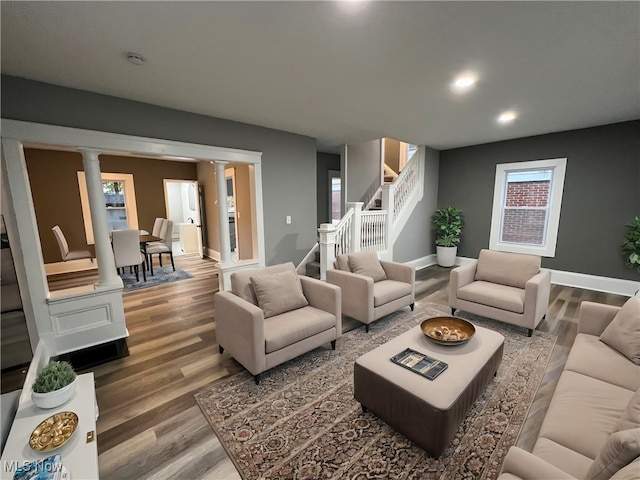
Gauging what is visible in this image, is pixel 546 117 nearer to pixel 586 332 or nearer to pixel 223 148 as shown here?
pixel 586 332

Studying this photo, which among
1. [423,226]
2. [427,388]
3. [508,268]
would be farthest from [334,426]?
[423,226]

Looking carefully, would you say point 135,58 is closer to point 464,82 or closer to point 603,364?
point 464,82

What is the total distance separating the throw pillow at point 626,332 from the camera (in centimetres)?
179

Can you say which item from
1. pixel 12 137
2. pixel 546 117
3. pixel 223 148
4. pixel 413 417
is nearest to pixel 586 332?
pixel 413 417

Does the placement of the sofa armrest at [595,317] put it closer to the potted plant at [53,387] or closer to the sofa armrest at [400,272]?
the sofa armrest at [400,272]

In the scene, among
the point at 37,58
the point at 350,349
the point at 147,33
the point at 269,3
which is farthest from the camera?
the point at 350,349

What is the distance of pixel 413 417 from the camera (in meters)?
1.59

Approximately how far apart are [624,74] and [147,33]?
3.98 m

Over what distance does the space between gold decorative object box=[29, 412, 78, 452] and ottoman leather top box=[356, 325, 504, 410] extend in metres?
1.59

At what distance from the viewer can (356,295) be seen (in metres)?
3.14

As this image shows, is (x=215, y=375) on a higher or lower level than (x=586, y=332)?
lower

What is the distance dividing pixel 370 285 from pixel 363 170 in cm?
404

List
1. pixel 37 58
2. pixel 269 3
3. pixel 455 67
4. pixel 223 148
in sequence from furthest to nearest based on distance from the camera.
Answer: pixel 223 148 → pixel 455 67 → pixel 37 58 → pixel 269 3

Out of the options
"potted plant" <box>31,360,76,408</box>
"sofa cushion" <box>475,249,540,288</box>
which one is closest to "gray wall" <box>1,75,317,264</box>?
"potted plant" <box>31,360,76,408</box>
